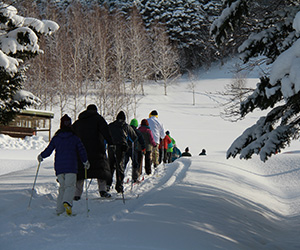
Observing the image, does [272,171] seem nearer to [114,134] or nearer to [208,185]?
[208,185]

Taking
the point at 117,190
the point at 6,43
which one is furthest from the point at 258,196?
the point at 6,43

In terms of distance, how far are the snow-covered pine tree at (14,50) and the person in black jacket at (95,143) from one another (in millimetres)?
3155

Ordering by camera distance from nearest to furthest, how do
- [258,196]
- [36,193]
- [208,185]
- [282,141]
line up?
[282,141], [36,193], [208,185], [258,196]

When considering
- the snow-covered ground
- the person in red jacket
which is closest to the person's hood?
the snow-covered ground

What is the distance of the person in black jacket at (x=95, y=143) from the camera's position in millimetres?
7102

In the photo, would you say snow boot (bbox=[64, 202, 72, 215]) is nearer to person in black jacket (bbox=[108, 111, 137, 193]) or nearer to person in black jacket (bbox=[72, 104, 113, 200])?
person in black jacket (bbox=[72, 104, 113, 200])

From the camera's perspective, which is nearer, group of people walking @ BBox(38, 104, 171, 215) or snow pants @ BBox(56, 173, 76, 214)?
snow pants @ BBox(56, 173, 76, 214)

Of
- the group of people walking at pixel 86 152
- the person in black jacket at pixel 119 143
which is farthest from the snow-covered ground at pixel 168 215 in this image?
the person in black jacket at pixel 119 143

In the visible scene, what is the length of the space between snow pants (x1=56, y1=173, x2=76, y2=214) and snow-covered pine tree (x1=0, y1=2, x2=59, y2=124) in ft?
13.7

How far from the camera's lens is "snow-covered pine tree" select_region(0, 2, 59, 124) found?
31.6 ft

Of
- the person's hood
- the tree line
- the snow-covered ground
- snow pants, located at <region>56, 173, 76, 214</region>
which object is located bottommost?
the snow-covered ground

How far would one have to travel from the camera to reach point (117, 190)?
8.21 m

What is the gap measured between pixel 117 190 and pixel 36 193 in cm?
173

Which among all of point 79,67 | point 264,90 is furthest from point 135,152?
point 79,67
